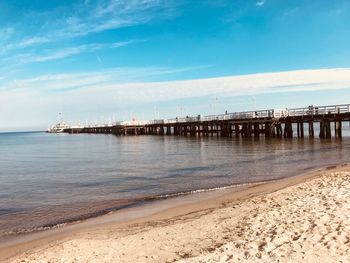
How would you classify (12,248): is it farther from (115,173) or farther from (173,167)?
(173,167)

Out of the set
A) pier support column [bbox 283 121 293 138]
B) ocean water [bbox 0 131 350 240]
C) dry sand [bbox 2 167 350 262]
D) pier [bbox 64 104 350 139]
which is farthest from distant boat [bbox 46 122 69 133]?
dry sand [bbox 2 167 350 262]

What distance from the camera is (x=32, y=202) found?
14.6 m

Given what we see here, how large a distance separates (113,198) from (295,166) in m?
11.2

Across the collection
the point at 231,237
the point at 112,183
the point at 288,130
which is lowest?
the point at 112,183

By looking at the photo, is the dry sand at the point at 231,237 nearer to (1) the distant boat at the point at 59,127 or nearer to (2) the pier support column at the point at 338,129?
(2) the pier support column at the point at 338,129

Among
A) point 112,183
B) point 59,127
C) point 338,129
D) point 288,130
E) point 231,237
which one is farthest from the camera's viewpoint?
point 59,127

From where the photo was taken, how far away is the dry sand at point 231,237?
650cm

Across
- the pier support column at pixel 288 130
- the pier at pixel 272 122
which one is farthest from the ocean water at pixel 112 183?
the pier support column at pixel 288 130

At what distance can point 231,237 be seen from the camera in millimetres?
7531

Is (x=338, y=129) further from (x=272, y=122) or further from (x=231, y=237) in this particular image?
(x=231, y=237)

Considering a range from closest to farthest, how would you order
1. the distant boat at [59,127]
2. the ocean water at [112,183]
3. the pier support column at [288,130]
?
the ocean water at [112,183] → the pier support column at [288,130] → the distant boat at [59,127]

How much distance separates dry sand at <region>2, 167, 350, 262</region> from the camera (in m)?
6.50

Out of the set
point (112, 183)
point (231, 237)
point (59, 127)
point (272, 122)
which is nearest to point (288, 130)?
point (272, 122)

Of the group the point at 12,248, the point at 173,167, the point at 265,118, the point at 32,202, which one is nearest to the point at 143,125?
the point at 265,118
